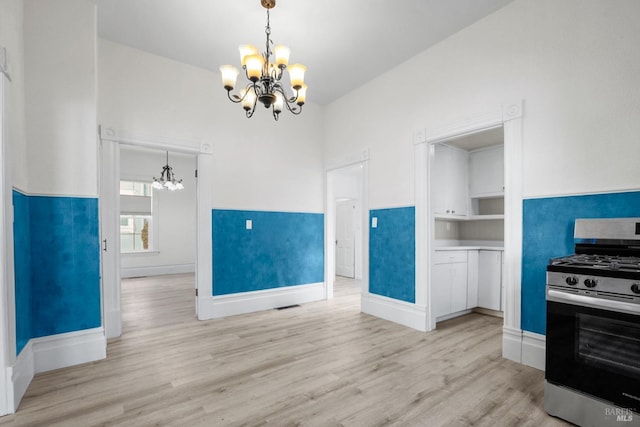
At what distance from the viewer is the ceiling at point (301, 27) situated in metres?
2.94

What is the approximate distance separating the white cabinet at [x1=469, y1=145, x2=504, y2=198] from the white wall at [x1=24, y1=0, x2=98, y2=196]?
16.1 feet

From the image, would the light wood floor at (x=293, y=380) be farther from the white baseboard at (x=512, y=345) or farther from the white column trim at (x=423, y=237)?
the white column trim at (x=423, y=237)

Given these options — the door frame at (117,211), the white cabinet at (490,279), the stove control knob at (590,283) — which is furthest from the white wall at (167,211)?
the stove control knob at (590,283)

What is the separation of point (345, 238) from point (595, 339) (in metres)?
5.99

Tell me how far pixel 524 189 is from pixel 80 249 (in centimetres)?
407

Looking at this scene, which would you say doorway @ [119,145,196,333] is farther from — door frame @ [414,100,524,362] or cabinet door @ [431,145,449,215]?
door frame @ [414,100,524,362]

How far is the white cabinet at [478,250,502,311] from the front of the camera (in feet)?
13.8

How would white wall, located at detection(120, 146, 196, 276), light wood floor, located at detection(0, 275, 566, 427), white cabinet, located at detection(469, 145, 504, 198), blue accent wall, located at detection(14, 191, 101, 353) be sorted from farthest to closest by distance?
white wall, located at detection(120, 146, 196, 276) → white cabinet, located at detection(469, 145, 504, 198) → blue accent wall, located at detection(14, 191, 101, 353) → light wood floor, located at detection(0, 275, 566, 427)

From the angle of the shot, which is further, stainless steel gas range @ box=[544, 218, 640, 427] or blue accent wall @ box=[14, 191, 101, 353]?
blue accent wall @ box=[14, 191, 101, 353]

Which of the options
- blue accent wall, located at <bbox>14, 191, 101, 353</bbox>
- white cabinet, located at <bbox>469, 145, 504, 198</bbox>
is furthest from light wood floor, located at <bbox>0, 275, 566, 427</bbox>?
white cabinet, located at <bbox>469, 145, 504, 198</bbox>

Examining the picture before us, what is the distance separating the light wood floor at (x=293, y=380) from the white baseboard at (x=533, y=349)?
3.1 inches

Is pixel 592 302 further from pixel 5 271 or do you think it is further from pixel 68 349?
pixel 68 349

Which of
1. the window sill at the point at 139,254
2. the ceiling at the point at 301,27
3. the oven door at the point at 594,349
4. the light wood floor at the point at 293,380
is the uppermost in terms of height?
the ceiling at the point at 301,27

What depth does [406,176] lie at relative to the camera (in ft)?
12.7
